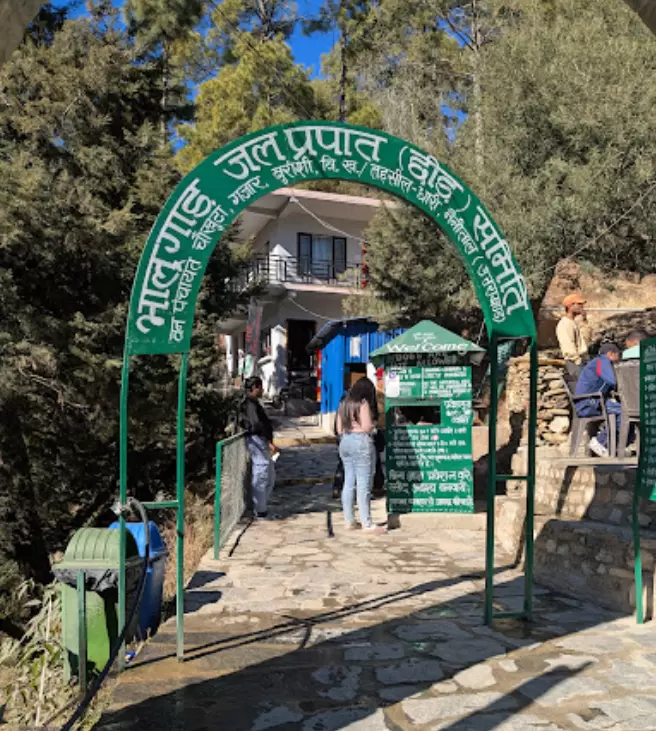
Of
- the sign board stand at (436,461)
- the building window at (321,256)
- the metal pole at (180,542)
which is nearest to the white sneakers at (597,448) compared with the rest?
the sign board stand at (436,461)

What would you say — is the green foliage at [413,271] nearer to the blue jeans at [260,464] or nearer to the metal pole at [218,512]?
the blue jeans at [260,464]

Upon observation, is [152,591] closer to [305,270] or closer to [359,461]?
[359,461]

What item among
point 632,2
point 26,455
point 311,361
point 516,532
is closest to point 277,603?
point 516,532

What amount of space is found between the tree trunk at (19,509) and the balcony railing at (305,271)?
15.9 m

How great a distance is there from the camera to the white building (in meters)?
26.0

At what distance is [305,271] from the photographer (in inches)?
1062

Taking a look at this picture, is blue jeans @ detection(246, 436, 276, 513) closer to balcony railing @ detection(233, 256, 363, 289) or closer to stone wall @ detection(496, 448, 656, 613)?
stone wall @ detection(496, 448, 656, 613)

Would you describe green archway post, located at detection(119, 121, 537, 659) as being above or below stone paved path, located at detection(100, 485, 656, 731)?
above

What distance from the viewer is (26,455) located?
10547 millimetres

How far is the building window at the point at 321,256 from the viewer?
27.0 meters

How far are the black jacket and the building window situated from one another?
1773 centimetres

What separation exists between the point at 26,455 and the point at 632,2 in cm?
983

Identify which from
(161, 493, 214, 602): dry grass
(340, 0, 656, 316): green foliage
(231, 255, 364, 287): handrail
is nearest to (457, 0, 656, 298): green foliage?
(340, 0, 656, 316): green foliage

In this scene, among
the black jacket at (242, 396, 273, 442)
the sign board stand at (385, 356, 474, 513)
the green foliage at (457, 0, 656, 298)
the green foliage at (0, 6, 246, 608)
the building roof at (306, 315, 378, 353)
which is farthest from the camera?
the building roof at (306, 315, 378, 353)
